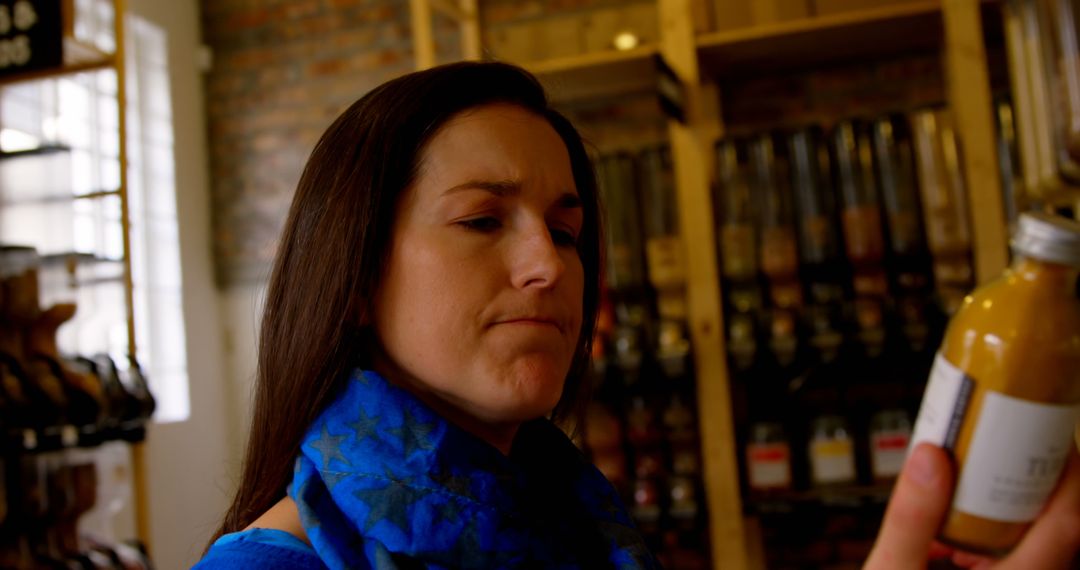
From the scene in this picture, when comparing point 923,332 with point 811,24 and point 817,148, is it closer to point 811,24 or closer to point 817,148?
point 817,148

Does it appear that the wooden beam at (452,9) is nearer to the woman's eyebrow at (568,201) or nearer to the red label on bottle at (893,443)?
the red label on bottle at (893,443)

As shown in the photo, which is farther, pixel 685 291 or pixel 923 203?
pixel 685 291

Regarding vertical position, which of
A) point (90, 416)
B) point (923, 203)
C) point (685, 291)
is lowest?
point (90, 416)

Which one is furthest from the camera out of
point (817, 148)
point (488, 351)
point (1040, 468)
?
point (817, 148)

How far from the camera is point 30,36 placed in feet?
9.12

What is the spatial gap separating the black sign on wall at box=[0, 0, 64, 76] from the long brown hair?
2166 mm

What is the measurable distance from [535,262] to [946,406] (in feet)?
1.21

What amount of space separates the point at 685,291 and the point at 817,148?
583mm

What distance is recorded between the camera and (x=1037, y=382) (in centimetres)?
62

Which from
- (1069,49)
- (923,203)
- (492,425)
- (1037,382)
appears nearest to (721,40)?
(923,203)

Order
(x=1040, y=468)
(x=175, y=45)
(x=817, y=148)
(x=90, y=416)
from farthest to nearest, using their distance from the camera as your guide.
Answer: (x=175, y=45) → (x=817, y=148) → (x=90, y=416) → (x=1040, y=468)

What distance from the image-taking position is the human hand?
62cm

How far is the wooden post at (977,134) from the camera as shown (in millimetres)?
2654

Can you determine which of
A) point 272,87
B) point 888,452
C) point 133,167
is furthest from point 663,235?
point 133,167
